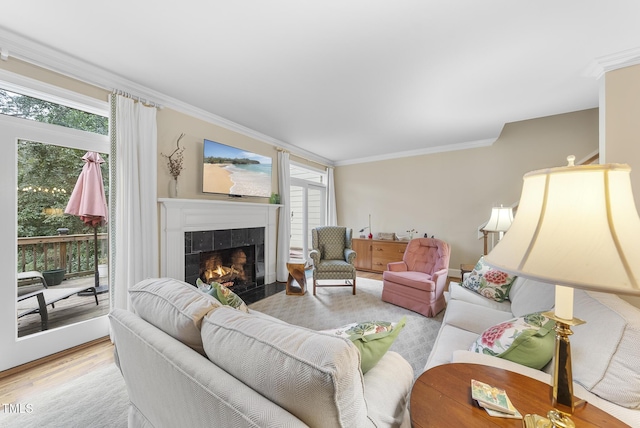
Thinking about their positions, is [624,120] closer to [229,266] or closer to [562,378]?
[562,378]

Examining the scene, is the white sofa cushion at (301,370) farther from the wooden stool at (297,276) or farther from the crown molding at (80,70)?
the wooden stool at (297,276)

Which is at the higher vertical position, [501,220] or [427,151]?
[427,151]

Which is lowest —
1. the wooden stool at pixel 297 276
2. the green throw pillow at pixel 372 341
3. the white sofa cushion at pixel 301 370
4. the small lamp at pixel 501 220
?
the wooden stool at pixel 297 276

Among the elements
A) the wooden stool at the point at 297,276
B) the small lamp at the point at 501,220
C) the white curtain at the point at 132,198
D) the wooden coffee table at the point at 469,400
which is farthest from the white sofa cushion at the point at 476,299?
the white curtain at the point at 132,198

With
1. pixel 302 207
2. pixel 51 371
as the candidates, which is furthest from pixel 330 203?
pixel 51 371

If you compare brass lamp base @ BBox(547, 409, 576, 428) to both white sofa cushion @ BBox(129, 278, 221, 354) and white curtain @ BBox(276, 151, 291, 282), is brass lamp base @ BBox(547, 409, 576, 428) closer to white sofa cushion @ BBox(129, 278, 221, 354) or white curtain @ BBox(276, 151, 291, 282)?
white sofa cushion @ BBox(129, 278, 221, 354)

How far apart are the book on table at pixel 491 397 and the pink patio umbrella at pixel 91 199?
10.2ft

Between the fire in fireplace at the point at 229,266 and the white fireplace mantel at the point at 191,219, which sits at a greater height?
the white fireplace mantel at the point at 191,219

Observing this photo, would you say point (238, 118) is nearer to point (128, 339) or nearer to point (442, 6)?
point (442, 6)

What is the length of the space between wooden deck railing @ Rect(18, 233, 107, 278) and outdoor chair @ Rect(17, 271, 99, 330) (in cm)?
7

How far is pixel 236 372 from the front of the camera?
0.75m

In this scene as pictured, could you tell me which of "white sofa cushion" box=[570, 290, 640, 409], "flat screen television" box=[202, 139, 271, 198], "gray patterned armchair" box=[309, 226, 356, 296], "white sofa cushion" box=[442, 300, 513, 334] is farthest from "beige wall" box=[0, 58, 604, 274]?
"white sofa cushion" box=[570, 290, 640, 409]

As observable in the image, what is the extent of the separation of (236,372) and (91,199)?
2545 millimetres

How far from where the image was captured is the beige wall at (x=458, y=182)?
3.77m
